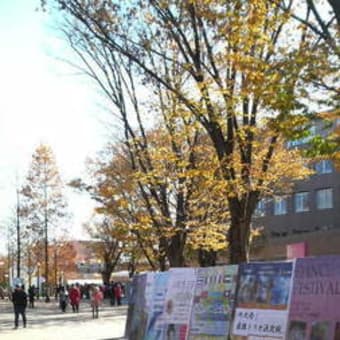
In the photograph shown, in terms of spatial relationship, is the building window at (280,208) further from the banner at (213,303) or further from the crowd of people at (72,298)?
the banner at (213,303)

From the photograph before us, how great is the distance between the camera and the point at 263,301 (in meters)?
10.2

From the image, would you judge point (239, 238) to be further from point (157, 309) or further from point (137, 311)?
point (157, 309)

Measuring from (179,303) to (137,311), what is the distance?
8.87 ft

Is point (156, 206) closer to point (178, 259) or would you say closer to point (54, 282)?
point (178, 259)

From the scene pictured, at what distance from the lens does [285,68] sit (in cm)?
1209

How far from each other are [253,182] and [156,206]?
824 centimetres

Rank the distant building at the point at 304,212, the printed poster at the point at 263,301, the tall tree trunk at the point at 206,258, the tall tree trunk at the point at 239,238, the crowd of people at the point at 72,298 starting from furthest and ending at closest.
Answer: the distant building at the point at 304,212, the tall tree trunk at the point at 206,258, the crowd of people at the point at 72,298, the tall tree trunk at the point at 239,238, the printed poster at the point at 263,301

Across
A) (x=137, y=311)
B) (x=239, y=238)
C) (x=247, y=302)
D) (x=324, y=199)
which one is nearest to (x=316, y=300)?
(x=247, y=302)

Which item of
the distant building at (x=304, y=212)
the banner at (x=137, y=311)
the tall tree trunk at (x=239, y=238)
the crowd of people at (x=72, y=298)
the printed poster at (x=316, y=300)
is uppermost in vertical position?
the distant building at (x=304, y=212)

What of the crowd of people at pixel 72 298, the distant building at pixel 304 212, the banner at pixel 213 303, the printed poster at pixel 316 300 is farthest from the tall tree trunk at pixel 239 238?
the distant building at pixel 304 212

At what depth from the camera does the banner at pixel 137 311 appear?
14463 millimetres

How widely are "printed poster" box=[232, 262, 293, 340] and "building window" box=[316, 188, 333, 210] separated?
2564 inches

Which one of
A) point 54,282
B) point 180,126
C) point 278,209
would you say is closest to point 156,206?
point 180,126

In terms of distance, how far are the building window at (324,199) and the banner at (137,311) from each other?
60392 mm
